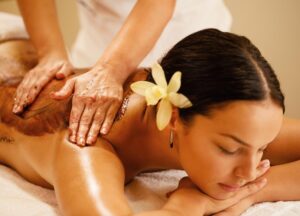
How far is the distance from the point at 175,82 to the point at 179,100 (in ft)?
0.14

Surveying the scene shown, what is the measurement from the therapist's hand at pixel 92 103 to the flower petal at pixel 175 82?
248 millimetres

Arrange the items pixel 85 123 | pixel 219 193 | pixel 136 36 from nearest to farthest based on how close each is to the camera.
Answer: pixel 219 193 < pixel 85 123 < pixel 136 36

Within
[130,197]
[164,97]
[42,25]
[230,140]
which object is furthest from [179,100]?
[42,25]

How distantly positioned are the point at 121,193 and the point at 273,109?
383 millimetres

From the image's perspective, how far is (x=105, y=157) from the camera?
1.07 metres

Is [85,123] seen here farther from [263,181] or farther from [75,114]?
[263,181]

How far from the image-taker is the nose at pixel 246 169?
36.2 inches

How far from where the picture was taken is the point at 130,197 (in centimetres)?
117

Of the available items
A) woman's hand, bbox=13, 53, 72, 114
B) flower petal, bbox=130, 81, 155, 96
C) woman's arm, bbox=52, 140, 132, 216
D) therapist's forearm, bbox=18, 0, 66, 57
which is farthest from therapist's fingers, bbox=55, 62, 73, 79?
flower petal, bbox=130, 81, 155, 96

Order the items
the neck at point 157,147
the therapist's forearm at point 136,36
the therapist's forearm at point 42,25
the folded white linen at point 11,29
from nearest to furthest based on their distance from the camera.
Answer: the neck at point 157,147, the therapist's forearm at point 136,36, the therapist's forearm at point 42,25, the folded white linen at point 11,29

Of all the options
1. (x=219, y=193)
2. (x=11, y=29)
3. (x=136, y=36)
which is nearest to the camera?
(x=219, y=193)

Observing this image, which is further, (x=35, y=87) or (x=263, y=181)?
(x=35, y=87)

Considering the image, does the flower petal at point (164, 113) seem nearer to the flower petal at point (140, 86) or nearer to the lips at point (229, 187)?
the flower petal at point (140, 86)

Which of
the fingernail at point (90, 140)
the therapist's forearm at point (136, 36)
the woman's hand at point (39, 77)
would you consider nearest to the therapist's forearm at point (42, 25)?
the woman's hand at point (39, 77)
